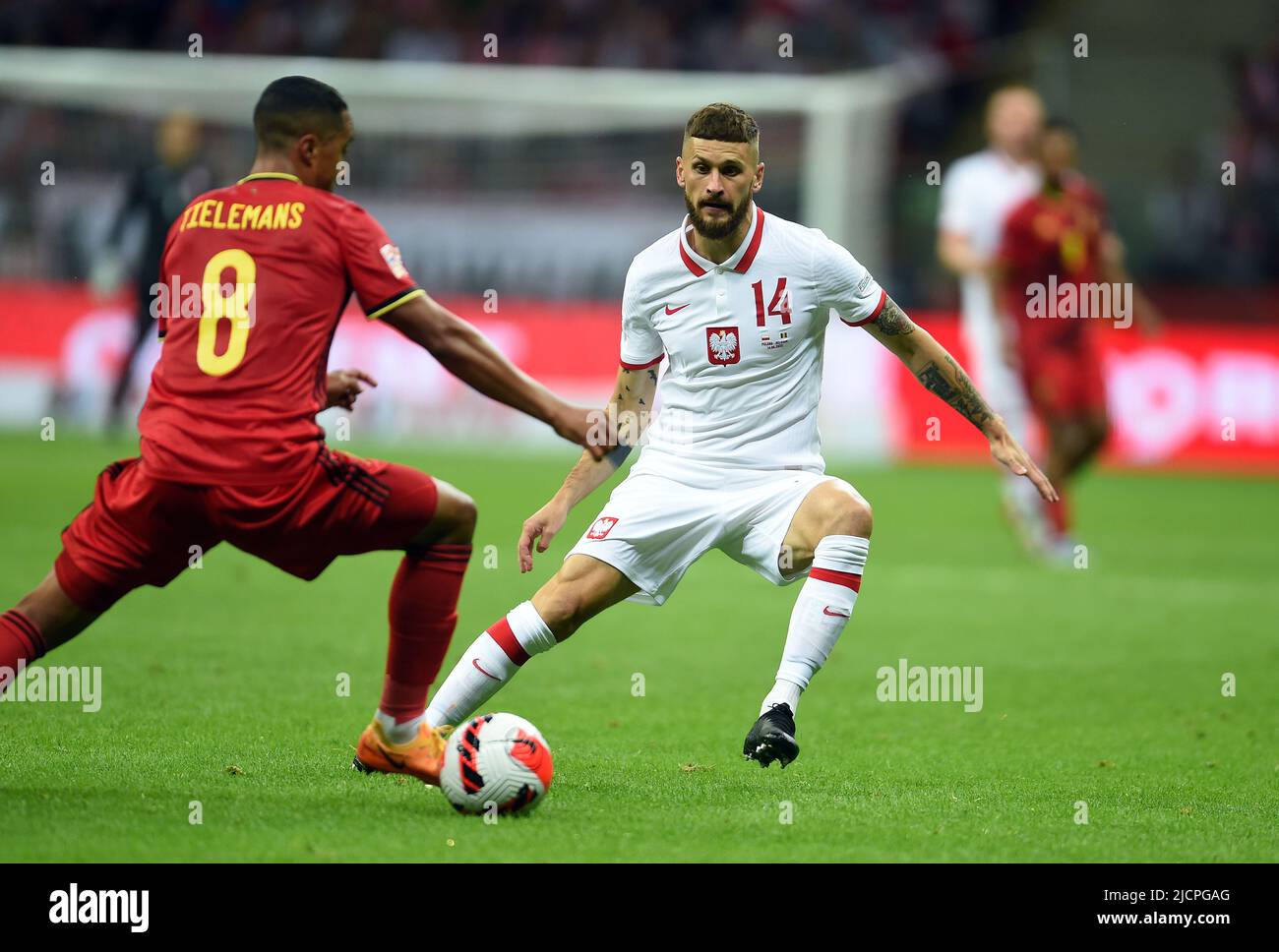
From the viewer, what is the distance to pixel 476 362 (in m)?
5.17

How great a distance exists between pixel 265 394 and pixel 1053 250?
8718 mm

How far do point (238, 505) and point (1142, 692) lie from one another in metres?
4.53

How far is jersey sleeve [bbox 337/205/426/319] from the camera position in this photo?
5.08m

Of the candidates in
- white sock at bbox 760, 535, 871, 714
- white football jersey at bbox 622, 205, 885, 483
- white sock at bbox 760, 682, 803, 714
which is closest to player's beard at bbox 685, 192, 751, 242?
white football jersey at bbox 622, 205, 885, 483

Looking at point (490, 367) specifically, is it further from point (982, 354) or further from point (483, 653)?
point (982, 354)

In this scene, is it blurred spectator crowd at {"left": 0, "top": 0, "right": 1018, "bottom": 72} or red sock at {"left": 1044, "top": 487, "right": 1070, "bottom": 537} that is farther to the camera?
blurred spectator crowd at {"left": 0, "top": 0, "right": 1018, "bottom": 72}

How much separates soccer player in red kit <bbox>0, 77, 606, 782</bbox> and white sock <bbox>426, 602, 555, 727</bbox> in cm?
63

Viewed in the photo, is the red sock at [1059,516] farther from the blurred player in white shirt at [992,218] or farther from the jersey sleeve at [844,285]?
the jersey sleeve at [844,285]

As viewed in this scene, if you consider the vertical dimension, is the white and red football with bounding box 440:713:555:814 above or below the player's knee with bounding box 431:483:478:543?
below

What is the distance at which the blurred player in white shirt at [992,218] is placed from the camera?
13273 millimetres

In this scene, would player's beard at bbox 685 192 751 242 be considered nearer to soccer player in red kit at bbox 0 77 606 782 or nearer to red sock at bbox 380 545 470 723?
soccer player in red kit at bbox 0 77 606 782

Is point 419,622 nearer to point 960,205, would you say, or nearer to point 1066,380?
point 1066,380

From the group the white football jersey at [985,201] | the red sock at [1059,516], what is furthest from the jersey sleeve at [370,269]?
the white football jersey at [985,201]

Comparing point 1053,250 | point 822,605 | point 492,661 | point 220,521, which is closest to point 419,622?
point 492,661
